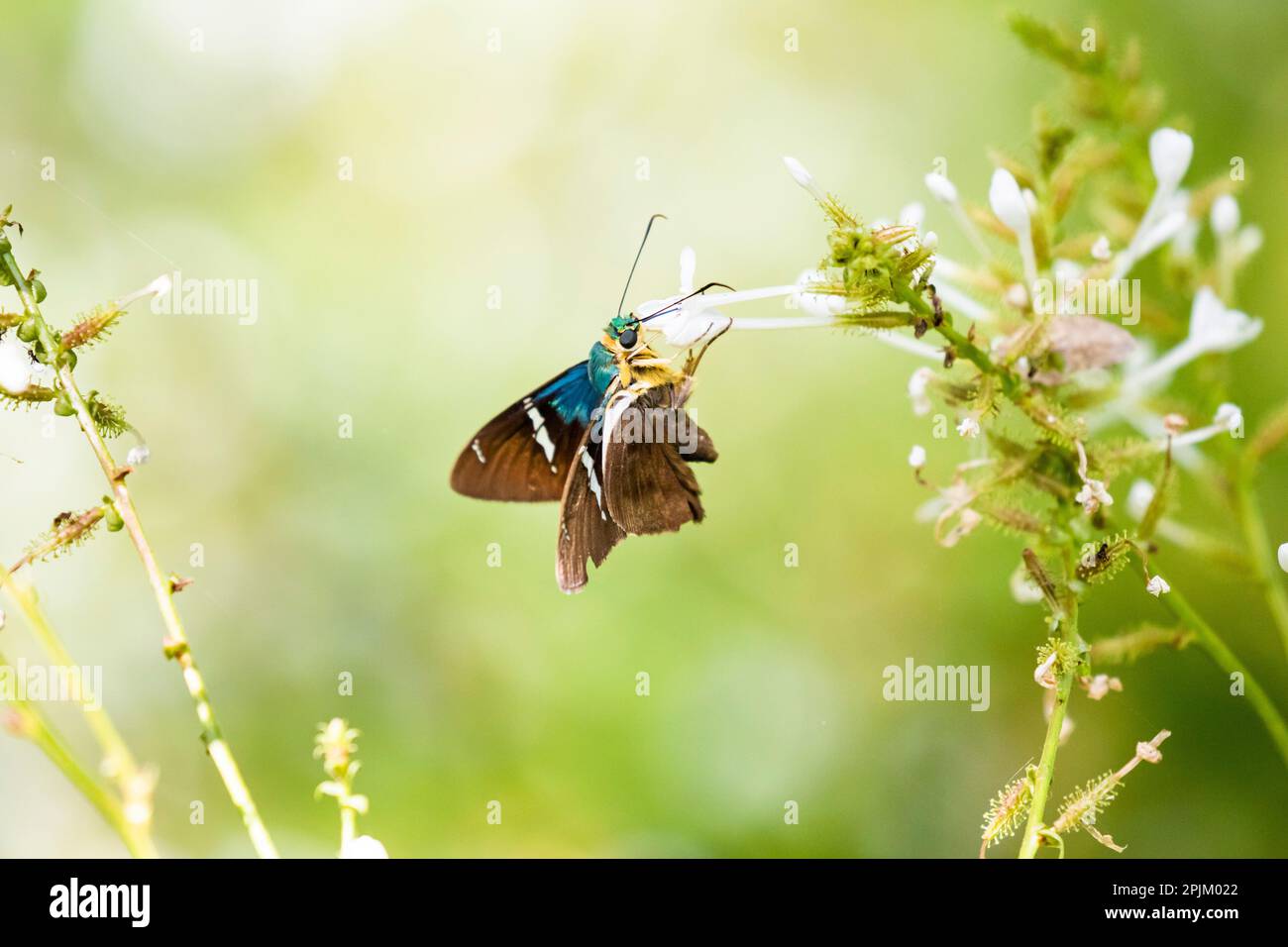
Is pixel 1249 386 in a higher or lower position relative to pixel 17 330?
higher

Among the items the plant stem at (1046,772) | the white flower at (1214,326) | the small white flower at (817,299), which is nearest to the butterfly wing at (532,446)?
the small white flower at (817,299)

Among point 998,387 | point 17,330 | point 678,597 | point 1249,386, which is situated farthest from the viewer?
point 678,597

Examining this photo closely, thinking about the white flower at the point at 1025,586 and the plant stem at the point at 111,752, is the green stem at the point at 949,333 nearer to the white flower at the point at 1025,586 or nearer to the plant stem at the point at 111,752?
the white flower at the point at 1025,586

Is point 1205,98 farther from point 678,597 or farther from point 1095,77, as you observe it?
point 678,597

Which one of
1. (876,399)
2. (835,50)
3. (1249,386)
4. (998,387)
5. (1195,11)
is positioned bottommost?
(998,387)

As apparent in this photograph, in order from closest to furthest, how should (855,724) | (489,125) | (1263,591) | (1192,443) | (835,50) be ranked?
(1263,591), (1192,443), (855,724), (835,50), (489,125)

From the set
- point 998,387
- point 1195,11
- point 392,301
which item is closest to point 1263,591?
point 998,387
